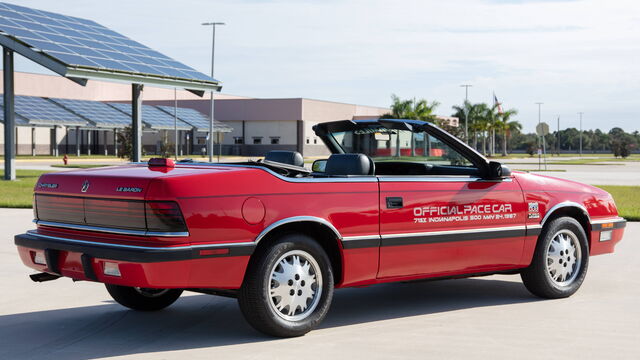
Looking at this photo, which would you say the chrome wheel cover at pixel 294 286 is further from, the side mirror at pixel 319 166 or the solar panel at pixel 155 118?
the solar panel at pixel 155 118

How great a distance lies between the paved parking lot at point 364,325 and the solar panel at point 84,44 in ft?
63.7

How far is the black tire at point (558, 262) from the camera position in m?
7.42

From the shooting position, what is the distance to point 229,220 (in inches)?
219

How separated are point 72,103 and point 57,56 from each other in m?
47.6

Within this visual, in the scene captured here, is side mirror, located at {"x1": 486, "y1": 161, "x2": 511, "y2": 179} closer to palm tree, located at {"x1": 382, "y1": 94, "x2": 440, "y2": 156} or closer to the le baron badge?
the le baron badge

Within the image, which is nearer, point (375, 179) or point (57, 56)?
point (375, 179)

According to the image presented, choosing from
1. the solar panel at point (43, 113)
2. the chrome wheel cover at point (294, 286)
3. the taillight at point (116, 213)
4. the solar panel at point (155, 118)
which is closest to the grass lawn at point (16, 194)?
the taillight at point (116, 213)

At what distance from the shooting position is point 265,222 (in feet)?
18.8

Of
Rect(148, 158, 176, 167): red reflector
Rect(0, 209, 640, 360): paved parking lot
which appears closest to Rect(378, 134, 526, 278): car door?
Rect(0, 209, 640, 360): paved parking lot

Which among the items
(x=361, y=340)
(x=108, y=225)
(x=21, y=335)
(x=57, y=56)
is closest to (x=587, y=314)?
(x=361, y=340)

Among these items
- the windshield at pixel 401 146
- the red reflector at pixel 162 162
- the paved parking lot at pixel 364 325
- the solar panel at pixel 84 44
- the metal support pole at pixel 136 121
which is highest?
the solar panel at pixel 84 44

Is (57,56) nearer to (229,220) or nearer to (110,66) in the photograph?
(110,66)

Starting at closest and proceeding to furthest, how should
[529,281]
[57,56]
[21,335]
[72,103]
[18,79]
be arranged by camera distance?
[21,335] < [529,281] < [57,56] < [72,103] < [18,79]

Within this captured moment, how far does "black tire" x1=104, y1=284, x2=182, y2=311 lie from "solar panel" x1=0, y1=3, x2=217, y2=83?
1957 centimetres
